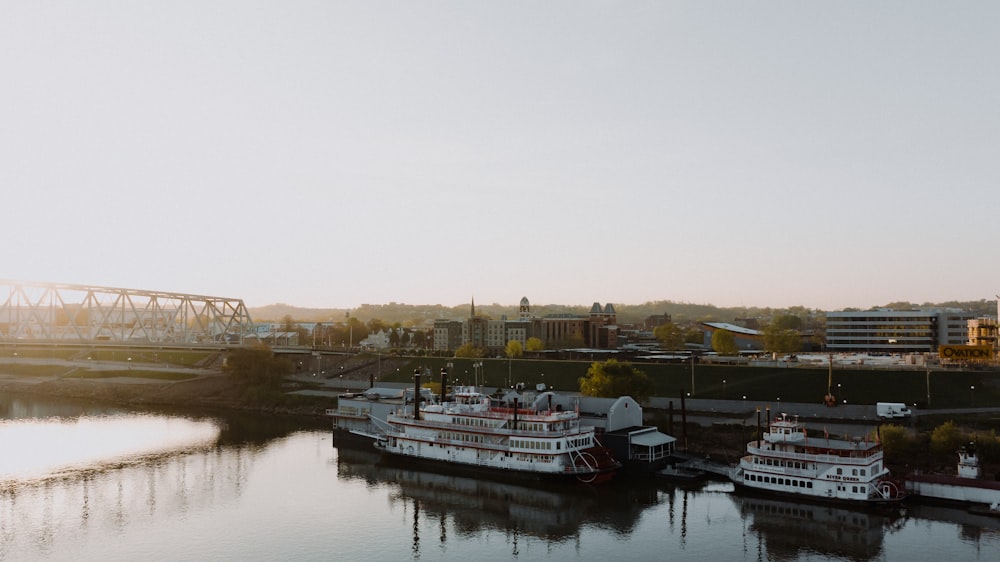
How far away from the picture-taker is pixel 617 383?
3103 inches

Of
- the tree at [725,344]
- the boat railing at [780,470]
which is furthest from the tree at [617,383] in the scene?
the tree at [725,344]

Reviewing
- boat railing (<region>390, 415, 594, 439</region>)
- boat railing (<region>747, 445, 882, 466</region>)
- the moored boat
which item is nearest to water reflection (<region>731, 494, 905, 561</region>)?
→ boat railing (<region>747, 445, 882, 466</region>)

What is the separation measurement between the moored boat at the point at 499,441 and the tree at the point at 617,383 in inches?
540

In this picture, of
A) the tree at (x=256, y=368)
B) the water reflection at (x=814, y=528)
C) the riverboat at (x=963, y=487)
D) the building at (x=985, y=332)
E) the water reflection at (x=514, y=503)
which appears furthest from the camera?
the building at (x=985, y=332)

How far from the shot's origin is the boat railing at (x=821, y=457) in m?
50.1

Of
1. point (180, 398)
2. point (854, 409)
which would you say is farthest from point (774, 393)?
point (180, 398)

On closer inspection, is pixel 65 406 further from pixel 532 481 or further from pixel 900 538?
pixel 900 538

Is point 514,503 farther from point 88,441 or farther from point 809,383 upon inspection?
point 88,441

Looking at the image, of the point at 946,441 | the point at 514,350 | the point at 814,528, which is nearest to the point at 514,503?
the point at 814,528

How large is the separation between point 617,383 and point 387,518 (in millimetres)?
35774

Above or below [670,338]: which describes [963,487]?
below

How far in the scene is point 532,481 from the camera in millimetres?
58375

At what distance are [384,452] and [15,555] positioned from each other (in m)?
30.7

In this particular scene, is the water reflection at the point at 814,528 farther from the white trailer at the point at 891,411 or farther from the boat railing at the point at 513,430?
the white trailer at the point at 891,411
